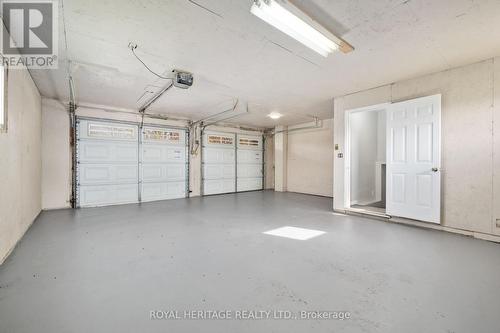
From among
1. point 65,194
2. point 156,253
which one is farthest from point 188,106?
point 156,253

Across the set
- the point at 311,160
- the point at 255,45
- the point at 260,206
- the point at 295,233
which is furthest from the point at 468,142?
the point at 311,160

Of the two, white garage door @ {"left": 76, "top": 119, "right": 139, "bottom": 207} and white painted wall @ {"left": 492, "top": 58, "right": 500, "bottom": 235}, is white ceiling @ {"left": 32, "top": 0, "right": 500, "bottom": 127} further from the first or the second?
white garage door @ {"left": 76, "top": 119, "right": 139, "bottom": 207}

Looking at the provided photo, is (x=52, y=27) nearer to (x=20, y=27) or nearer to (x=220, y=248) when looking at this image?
(x=20, y=27)

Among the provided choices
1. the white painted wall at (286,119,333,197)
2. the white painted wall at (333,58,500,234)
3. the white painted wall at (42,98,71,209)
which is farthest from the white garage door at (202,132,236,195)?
the white painted wall at (333,58,500,234)

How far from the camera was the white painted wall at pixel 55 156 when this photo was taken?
190 inches

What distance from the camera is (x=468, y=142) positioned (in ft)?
10.5

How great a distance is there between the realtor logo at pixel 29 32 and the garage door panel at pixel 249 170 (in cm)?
615

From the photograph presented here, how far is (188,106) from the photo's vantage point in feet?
18.3

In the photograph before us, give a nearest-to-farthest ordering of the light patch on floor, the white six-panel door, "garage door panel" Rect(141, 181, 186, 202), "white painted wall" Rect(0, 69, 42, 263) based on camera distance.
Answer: "white painted wall" Rect(0, 69, 42, 263) → the light patch on floor → the white six-panel door → "garage door panel" Rect(141, 181, 186, 202)

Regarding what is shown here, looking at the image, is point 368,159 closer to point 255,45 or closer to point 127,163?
point 255,45

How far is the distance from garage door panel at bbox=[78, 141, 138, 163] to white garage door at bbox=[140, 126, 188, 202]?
315 mm

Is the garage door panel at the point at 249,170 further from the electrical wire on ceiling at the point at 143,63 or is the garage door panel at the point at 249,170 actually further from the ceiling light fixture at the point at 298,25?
the ceiling light fixture at the point at 298,25

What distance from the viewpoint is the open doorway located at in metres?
5.31

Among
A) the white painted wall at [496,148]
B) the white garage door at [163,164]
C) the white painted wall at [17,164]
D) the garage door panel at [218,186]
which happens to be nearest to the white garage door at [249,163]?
the garage door panel at [218,186]
